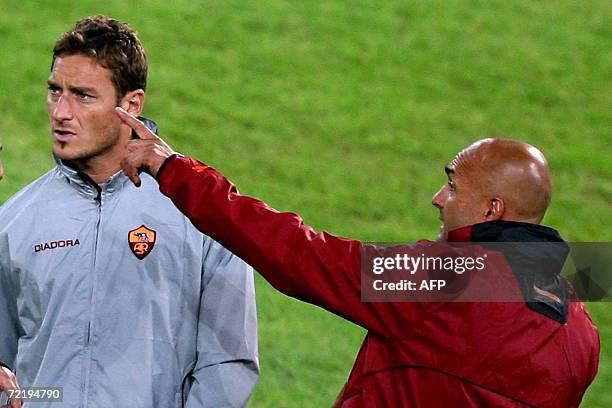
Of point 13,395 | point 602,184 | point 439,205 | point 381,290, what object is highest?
point 602,184

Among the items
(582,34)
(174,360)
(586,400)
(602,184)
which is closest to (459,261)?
(174,360)

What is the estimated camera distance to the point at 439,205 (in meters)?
3.52

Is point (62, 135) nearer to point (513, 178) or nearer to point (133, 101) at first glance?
point (133, 101)

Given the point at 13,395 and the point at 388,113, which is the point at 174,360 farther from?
the point at 388,113

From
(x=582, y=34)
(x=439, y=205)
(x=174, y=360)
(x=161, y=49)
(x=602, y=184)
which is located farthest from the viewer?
(x=582, y=34)

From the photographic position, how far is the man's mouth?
3.90m

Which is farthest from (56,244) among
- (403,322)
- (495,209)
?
(495,209)

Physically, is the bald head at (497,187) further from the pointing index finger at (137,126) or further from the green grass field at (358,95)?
the green grass field at (358,95)

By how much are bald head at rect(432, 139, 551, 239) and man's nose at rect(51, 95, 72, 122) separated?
1.20m

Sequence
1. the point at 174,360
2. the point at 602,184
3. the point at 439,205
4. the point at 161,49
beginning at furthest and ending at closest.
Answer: the point at 161,49 → the point at 602,184 → the point at 174,360 → the point at 439,205

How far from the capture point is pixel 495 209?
11.1ft

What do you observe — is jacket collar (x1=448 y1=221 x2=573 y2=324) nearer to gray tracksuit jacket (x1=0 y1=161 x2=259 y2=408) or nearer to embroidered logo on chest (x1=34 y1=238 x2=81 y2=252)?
gray tracksuit jacket (x1=0 y1=161 x2=259 y2=408)

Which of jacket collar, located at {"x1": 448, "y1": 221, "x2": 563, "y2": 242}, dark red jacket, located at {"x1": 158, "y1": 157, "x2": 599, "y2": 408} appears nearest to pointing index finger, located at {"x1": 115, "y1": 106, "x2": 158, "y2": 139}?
dark red jacket, located at {"x1": 158, "y1": 157, "x2": 599, "y2": 408}

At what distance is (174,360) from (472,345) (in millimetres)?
→ 976
